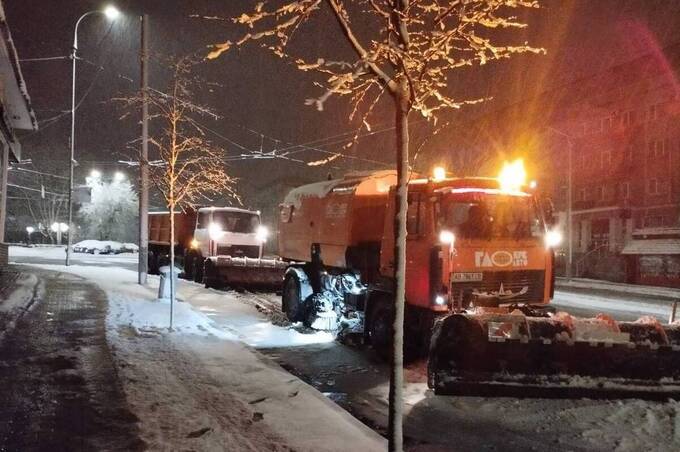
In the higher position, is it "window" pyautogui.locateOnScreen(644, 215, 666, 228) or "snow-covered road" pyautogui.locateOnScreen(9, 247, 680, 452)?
"window" pyautogui.locateOnScreen(644, 215, 666, 228)

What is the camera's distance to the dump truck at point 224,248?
20109 mm

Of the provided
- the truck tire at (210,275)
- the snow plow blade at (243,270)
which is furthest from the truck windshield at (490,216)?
the truck tire at (210,275)

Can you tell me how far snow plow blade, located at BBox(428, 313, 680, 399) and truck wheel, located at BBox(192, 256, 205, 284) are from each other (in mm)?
16617

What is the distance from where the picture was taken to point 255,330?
12.1 metres

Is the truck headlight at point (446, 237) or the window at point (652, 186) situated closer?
the truck headlight at point (446, 237)

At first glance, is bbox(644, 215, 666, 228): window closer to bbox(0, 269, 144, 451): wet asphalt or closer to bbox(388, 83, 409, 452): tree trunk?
bbox(0, 269, 144, 451): wet asphalt

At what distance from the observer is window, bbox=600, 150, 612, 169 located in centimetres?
4406

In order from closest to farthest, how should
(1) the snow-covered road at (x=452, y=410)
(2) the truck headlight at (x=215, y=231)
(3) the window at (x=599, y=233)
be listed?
(1) the snow-covered road at (x=452, y=410), (2) the truck headlight at (x=215, y=231), (3) the window at (x=599, y=233)

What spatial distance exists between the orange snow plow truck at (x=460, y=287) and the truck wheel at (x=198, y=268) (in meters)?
9.16

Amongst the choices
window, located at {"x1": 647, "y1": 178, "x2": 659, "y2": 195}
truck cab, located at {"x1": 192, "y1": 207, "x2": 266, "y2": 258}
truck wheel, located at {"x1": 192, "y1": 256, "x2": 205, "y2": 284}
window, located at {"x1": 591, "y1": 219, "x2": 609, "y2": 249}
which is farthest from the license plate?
window, located at {"x1": 591, "y1": 219, "x2": 609, "y2": 249}

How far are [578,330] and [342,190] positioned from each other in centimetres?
580

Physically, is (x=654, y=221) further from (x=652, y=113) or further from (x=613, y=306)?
(x=613, y=306)

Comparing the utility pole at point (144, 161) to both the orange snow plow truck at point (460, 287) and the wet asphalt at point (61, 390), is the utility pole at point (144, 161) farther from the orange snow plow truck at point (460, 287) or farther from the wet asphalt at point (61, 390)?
the wet asphalt at point (61, 390)

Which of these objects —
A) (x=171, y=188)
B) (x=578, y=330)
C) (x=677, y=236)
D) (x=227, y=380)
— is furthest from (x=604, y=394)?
(x=677, y=236)
